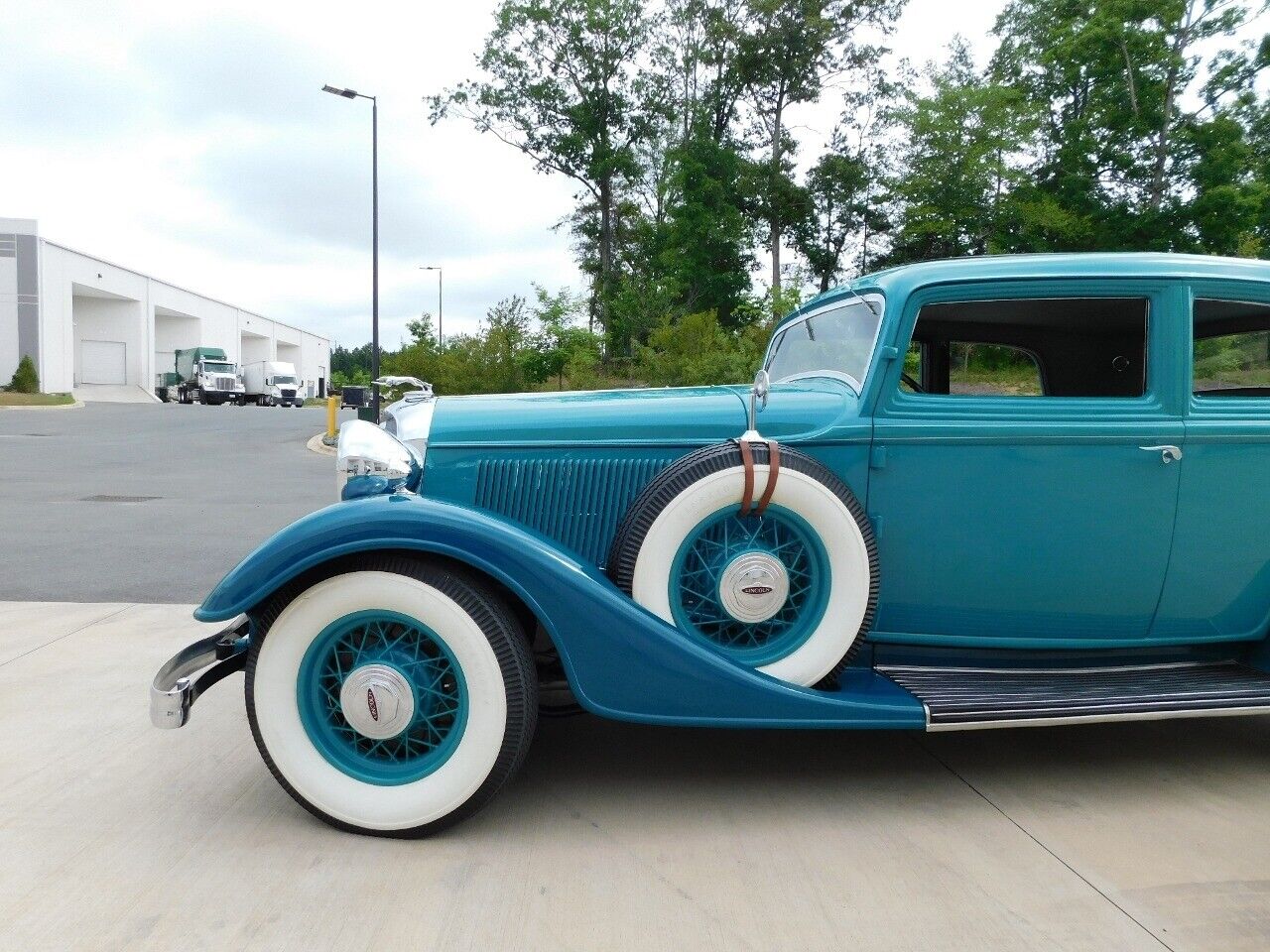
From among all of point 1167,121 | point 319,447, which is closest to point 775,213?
point 1167,121

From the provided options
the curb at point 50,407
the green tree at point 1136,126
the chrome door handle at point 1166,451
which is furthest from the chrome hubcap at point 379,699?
the curb at point 50,407

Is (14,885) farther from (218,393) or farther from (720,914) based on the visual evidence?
(218,393)

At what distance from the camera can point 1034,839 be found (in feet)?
7.82

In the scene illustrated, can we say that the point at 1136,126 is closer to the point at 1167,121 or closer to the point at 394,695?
the point at 1167,121

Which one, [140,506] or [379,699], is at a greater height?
[379,699]

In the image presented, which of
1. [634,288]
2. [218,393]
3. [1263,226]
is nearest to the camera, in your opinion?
[1263,226]

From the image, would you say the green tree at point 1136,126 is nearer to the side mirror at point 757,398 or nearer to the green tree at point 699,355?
the green tree at point 699,355

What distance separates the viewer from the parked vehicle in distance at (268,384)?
46531 millimetres

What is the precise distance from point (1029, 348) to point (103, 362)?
53716 mm

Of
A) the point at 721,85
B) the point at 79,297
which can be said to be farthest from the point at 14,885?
the point at 79,297

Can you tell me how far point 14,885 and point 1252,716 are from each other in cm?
421

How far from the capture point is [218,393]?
140ft

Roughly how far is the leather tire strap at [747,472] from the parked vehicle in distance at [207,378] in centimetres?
4494

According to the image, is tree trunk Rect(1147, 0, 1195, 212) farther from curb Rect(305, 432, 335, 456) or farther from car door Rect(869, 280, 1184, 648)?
car door Rect(869, 280, 1184, 648)
